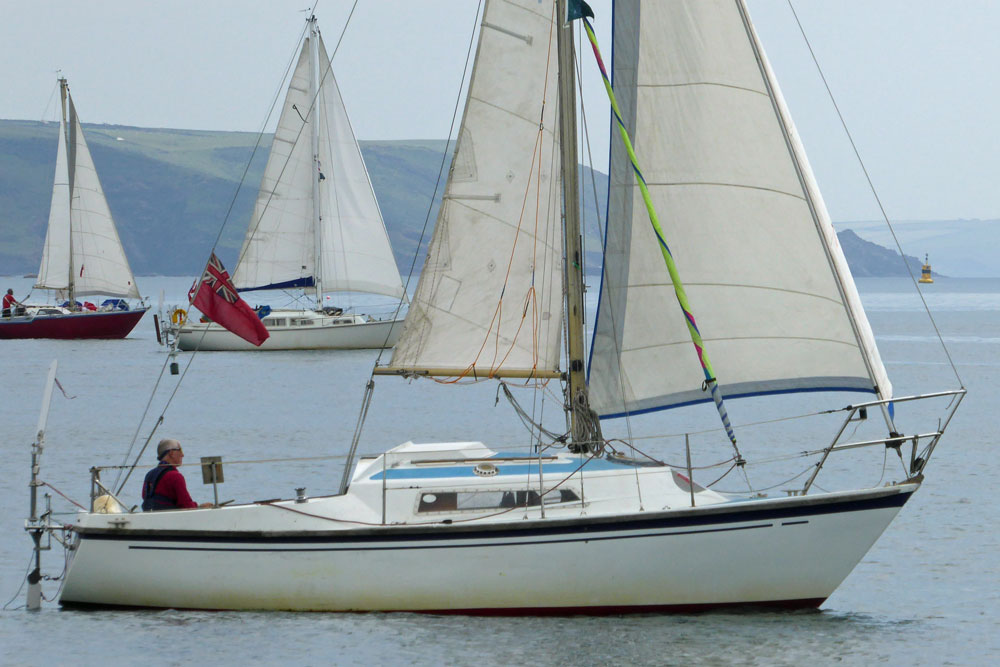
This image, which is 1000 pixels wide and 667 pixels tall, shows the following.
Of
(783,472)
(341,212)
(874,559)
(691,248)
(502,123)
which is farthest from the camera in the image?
(341,212)

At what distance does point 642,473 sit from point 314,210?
5160 cm

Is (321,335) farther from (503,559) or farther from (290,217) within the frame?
(503,559)

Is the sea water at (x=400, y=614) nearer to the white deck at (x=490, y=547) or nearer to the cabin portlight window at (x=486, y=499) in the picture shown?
the white deck at (x=490, y=547)

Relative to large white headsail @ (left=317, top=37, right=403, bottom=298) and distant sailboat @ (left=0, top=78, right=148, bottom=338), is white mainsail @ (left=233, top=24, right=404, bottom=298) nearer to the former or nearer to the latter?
large white headsail @ (left=317, top=37, right=403, bottom=298)

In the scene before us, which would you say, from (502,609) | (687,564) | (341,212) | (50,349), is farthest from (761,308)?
(50,349)

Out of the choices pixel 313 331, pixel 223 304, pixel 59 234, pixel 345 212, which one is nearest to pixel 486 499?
pixel 223 304

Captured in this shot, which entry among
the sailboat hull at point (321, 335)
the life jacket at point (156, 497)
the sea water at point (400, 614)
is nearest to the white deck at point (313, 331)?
the sailboat hull at point (321, 335)

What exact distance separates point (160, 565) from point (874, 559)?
12.1 meters

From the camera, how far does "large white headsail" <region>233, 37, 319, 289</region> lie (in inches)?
2621

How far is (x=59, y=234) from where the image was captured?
3036 inches

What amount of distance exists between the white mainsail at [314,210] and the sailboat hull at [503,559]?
50391 mm

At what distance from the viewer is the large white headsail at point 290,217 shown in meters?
66.6

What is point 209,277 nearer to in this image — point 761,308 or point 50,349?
point 761,308

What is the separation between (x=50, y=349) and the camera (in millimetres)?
76375
